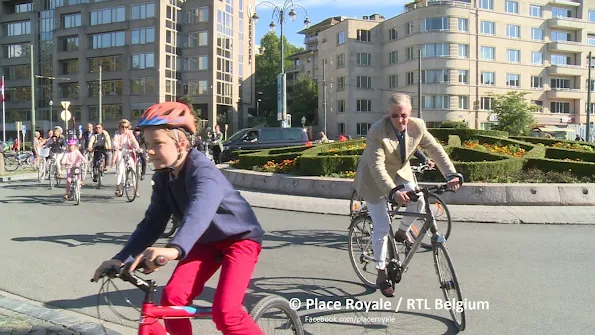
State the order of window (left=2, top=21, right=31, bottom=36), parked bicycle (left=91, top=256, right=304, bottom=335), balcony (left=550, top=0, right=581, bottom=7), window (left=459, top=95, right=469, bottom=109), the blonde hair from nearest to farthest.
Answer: parked bicycle (left=91, top=256, right=304, bottom=335), the blonde hair, window (left=459, top=95, right=469, bottom=109), balcony (left=550, top=0, right=581, bottom=7), window (left=2, top=21, right=31, bottom=36)

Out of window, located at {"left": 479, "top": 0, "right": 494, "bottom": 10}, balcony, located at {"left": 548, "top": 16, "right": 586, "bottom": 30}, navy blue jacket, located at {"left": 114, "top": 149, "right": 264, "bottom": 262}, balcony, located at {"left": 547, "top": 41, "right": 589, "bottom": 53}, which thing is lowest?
navy blue jacket, located at {"left": 114, "top": 149, "right": 264, "bottom": 262}

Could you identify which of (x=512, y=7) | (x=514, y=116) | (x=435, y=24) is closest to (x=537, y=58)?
(x=512, y=7)

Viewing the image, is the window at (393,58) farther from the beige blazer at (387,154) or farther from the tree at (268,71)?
the beige blazer at (387,154)

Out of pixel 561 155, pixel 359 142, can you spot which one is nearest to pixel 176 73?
pixel 359 142

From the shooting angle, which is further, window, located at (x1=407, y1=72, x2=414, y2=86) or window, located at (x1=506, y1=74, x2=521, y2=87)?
window, located at (x1=506, y1=74, x2=521, y2=87)

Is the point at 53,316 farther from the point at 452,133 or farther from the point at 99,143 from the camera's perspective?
the point at 452,133

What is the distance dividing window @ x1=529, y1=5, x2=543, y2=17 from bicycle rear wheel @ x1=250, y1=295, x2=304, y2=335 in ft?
228

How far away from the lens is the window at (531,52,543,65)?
63.1m

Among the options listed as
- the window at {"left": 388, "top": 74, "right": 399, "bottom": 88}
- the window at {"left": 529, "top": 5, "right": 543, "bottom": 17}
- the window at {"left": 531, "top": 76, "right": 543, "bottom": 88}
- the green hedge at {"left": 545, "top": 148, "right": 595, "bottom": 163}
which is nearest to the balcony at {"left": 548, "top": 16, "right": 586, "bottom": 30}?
the window at {"left": 529, "top": 5, "right": 543, "bottom": 17}

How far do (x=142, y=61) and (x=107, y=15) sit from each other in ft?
29.7

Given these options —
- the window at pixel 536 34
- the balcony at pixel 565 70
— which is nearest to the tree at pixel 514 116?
the balcony at pixel 565 70

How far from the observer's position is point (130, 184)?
507 inches

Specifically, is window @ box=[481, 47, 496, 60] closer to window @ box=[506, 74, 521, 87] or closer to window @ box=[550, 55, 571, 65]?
window @ box=[506, 74, 521, 87]

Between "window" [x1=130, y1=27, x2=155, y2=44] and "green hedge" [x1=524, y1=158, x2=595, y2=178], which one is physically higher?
"window" [x1=130, y1=27, x2=155, y2=44]
